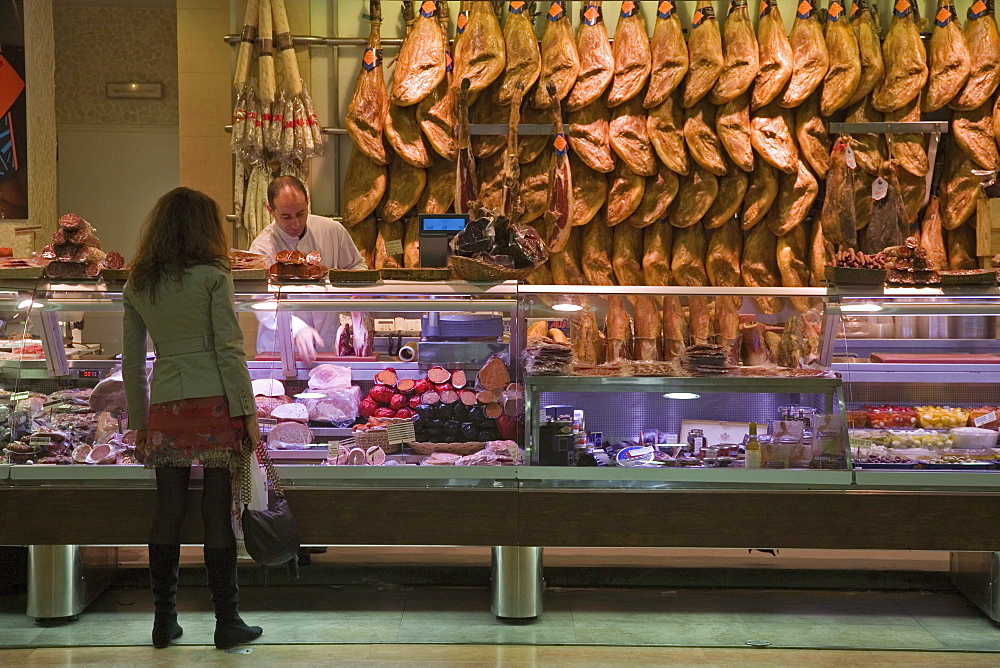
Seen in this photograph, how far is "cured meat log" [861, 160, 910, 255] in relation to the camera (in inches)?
208

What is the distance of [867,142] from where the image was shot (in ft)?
19.1

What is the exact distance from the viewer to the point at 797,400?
388 cm

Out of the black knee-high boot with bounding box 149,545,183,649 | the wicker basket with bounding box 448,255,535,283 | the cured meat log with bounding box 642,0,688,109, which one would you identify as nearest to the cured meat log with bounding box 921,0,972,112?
the cured meat log with bounding box 642,0,688,109

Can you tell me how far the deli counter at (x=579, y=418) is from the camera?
3701mm

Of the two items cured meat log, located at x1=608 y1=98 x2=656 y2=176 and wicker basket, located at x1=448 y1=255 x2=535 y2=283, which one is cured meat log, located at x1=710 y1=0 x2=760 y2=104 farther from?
wicker basket, located at x1=448 y1=255 x2=535 y2=283

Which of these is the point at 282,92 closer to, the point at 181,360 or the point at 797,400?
the point at 181,360

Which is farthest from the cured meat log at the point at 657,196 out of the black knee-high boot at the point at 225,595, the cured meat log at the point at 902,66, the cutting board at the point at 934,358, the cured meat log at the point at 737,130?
the black knee-high boot at the point at 225,595

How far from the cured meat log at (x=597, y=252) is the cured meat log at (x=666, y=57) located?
721 mm

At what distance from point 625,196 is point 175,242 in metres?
2.99

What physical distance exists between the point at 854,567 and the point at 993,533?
74cm

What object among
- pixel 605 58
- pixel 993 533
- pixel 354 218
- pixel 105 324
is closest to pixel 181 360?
pixel 105 324

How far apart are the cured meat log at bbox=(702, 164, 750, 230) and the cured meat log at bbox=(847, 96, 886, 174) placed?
629mm

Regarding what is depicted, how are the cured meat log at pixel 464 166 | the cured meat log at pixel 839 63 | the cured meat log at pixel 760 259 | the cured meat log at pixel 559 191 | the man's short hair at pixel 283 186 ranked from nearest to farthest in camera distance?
the man's short hair at pixel 283 186 < the cured meat log at pixel 559 191 < the cured meat log at pixel 464 166 < the cured meat log at pixel 839 63 < the cured meat log at pixel 760 259

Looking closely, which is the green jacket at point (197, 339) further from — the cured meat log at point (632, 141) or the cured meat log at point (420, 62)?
the cured meat log at point (632, 141)
